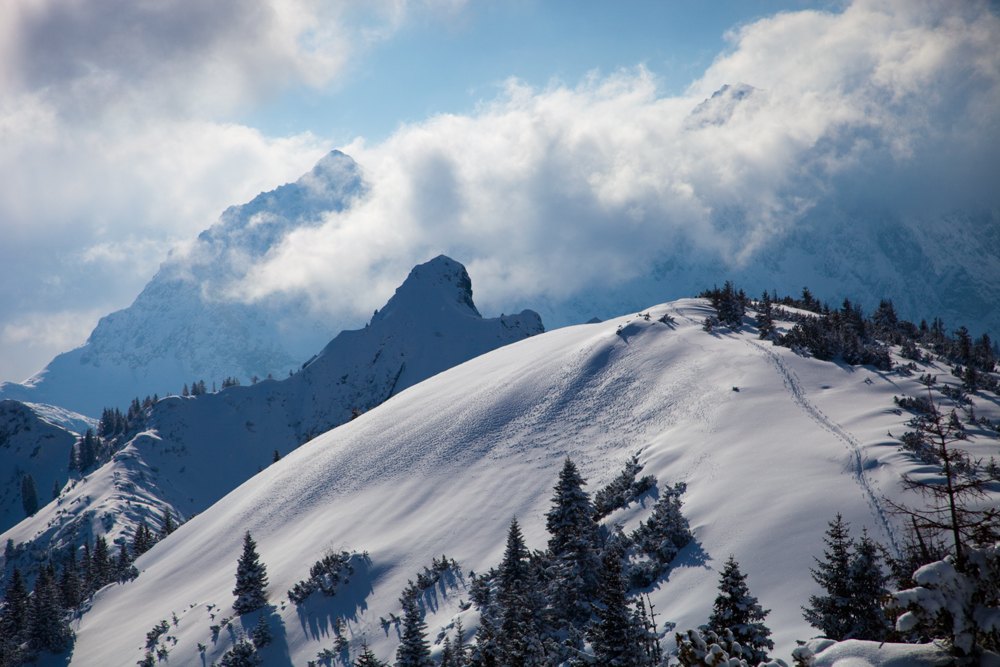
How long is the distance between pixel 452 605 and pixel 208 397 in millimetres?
177786

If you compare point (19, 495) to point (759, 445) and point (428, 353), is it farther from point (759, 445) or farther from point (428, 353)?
point (759, 445)

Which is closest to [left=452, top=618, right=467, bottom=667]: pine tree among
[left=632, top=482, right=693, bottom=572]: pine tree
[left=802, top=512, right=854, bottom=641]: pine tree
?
[left=632, top=482, right=693, bottom=572]: pine tree

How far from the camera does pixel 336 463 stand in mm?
46688

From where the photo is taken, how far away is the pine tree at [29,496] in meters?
173

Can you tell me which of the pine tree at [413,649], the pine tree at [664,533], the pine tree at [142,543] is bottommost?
the pine tree at [413,649]

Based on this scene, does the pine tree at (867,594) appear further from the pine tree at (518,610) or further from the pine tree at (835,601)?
the pine tree at (518,610)

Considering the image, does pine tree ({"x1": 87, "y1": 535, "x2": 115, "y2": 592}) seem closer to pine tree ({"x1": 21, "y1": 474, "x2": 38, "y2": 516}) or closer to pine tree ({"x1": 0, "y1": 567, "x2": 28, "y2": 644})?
pine tree ({"x1": 0, "y1": 567, "x2": 28, "y2": 644})

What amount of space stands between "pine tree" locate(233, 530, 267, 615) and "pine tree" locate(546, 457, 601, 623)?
18727 mm

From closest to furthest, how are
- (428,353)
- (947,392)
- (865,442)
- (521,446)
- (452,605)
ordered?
1. (865,442)
2. (452,605)
3. (947,392)
4. (521,446)
5. (428,353)

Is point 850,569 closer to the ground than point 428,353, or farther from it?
closer to the ground

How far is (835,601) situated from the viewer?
16562 millimetres

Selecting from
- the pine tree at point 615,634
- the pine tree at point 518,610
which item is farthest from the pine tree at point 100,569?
the pine tree at point 615,634

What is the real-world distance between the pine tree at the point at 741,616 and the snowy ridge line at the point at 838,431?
6.90 metres

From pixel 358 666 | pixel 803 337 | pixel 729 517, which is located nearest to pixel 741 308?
pixel 803 337
